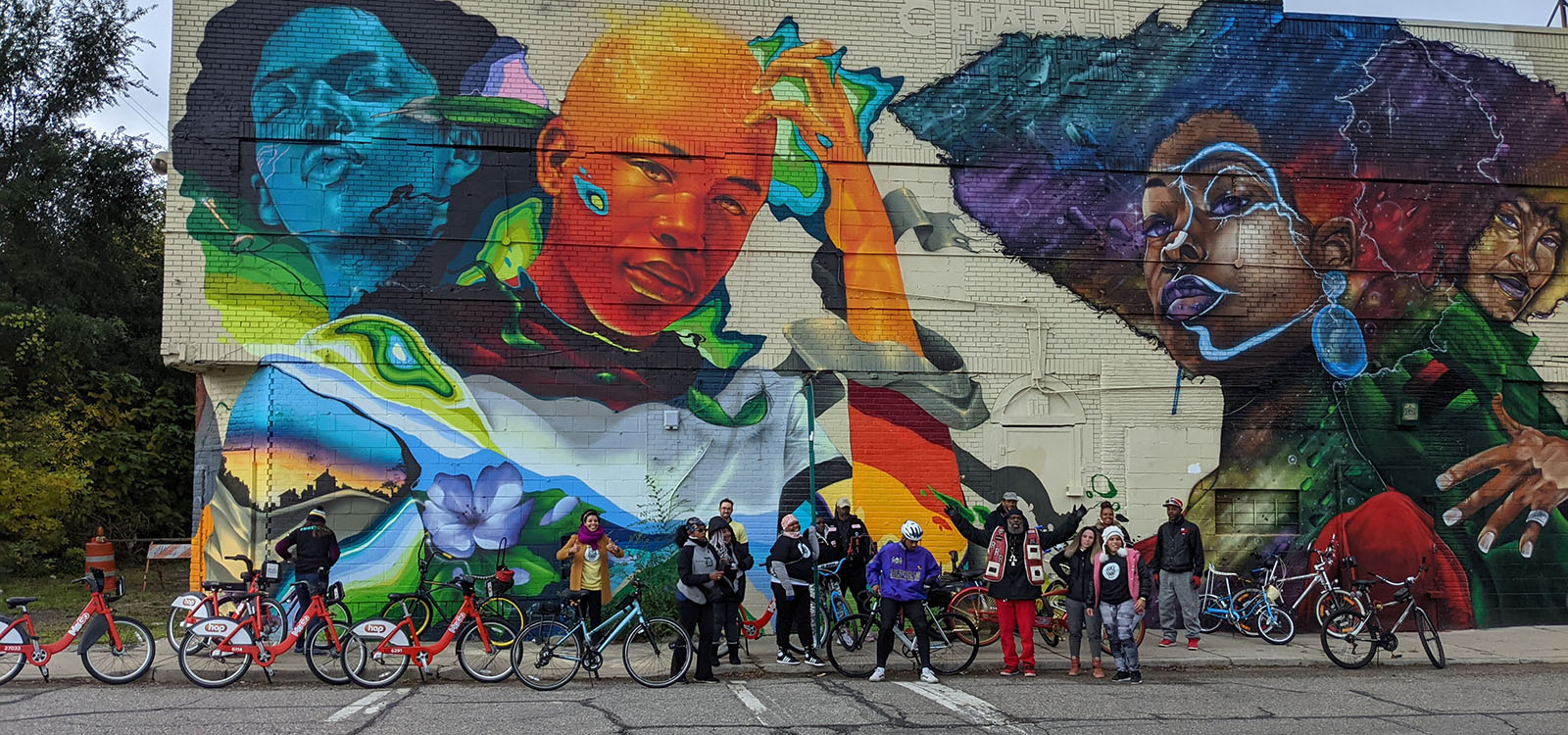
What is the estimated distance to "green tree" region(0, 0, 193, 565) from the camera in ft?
68.4

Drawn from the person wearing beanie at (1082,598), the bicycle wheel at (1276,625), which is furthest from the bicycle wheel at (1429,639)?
the person wearing beanie at (1082,598)

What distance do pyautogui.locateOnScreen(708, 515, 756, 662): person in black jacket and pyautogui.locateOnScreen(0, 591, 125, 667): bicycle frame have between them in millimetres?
5770

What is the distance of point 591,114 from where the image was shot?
601 inches

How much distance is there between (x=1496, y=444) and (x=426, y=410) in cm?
1475

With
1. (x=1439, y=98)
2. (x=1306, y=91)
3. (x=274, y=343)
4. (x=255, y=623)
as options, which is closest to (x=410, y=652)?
(x=255, y=623)

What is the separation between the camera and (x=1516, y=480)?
16828mm

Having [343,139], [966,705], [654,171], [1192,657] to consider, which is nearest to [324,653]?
[966,705]

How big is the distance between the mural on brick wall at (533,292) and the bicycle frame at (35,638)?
271cm

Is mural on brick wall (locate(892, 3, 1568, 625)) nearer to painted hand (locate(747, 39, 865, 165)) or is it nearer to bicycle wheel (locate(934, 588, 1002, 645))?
painted hand (locate(747, 39, 865, 165))

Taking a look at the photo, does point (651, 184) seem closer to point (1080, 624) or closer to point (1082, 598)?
point (1082, 598)

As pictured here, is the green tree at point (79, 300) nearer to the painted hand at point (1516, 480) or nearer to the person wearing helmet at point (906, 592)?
the person wearing helmet at point (906, 592)

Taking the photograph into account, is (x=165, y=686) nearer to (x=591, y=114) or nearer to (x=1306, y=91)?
(x=591, y=114)

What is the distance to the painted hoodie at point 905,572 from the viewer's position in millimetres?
12023

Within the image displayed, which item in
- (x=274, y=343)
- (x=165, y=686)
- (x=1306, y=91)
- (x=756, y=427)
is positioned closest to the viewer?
(x=165, y=686)
